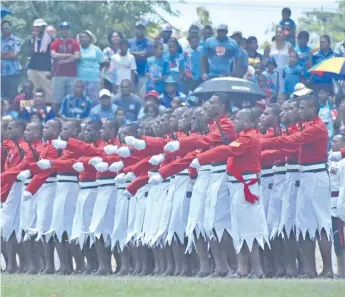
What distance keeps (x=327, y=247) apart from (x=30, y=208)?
4.66m

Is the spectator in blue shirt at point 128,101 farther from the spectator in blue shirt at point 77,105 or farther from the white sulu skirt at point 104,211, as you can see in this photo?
the white sulu skirt at point 104,211

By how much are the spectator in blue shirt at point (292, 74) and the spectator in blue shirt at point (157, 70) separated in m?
2.33

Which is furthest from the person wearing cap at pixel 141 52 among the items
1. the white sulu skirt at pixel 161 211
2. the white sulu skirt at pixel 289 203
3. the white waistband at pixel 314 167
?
the white waistband at pixel 314 167

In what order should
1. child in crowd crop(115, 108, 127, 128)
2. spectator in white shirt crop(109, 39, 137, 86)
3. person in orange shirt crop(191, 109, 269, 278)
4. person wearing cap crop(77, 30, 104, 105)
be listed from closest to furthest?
person in orange shirt crop(191, 109, 269, 278) → child in crowd crop(115, 108, 127, 128) → person wearing cap crop(77, 30, 104, 105) → spectator in white shirt crop(109, 39, 137, 86)

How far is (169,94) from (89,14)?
4.83 meters

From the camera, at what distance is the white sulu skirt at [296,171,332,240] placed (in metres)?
16.6

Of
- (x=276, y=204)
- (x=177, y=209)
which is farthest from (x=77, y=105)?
(x=276, y=204)

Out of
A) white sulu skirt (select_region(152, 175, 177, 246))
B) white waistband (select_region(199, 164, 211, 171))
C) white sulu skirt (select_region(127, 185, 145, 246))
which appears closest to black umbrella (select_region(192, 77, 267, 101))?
white sulu skirt (select_region(127, 185, 145, 246))

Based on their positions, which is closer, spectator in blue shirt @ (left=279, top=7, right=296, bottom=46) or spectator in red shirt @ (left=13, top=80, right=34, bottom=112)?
spectator in blue shirt @ (left=279, top=7, right=296, bottom=46)

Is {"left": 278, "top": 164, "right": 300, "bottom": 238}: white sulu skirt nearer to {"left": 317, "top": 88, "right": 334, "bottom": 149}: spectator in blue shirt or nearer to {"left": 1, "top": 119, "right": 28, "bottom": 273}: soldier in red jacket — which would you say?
{"left": 1, "top": 119, "right": 28, "bottom": 273}: soldier in red jacket

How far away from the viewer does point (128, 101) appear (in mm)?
25219

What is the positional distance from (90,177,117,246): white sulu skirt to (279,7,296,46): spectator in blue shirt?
784cm

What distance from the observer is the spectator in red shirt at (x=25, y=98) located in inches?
1036

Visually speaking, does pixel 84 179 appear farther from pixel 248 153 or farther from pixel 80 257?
pixel 248 153
